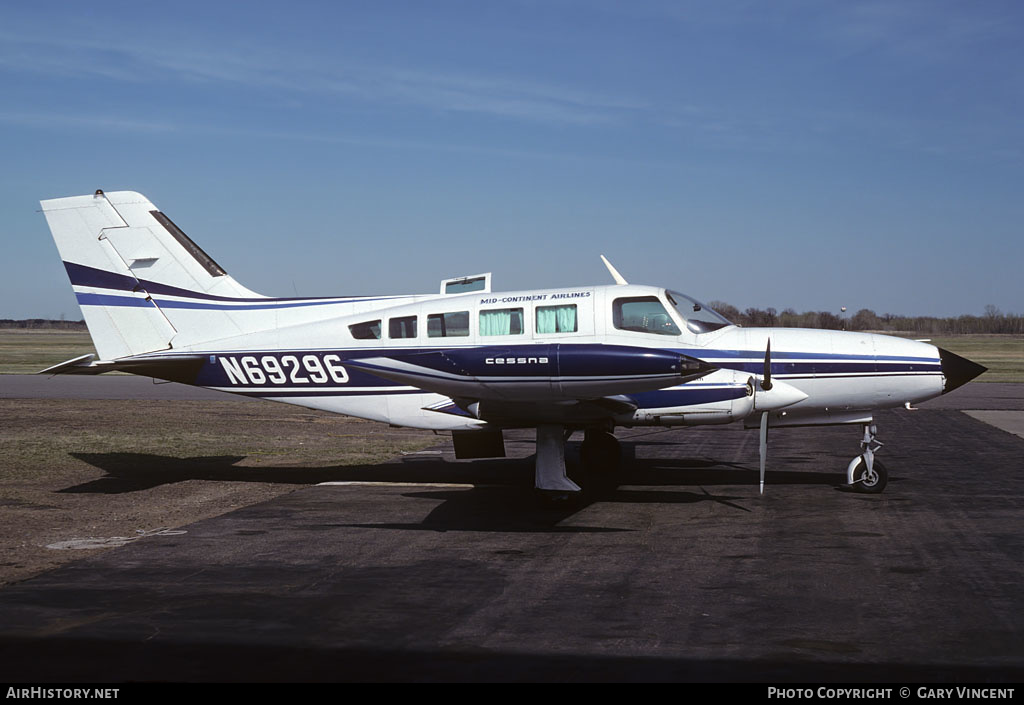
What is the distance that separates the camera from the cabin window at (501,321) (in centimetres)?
1390

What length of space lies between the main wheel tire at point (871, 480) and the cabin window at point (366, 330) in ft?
25.0

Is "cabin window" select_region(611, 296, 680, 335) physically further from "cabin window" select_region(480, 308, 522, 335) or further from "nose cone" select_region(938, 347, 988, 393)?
"nose cone" select_region(938, 347, 988, 393)

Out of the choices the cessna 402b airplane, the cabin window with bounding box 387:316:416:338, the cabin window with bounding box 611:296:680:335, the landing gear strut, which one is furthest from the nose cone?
the cabin window with bounding box 387:316:416:338

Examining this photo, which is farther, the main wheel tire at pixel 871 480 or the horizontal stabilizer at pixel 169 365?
the horizontal stabilizer at pixel 169 365


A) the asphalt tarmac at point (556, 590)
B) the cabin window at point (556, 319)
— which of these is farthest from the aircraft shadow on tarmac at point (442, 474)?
the cabin window at point (556, 319)

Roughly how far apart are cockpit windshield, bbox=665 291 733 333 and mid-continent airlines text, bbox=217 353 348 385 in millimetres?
5234

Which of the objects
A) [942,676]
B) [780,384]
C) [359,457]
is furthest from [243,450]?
[942,676]

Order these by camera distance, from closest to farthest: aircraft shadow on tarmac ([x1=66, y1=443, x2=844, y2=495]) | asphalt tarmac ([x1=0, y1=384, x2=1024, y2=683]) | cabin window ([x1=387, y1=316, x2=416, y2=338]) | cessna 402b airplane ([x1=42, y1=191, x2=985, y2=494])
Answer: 1. asphalt tarmac ([x1=0, y1=384, x2=1024, y2=683])
2. cessna 402b airplane ([x1=42, y1=191, x2=985, y2=494])
3. cabin window ([x1=387, y1=316, x2=416, y2=338])
4. aircraft shadow on tarmac ([x1=66, y1=443, x2=844, y2=495])

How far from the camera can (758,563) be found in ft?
32.5

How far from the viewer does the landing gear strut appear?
46.0ft

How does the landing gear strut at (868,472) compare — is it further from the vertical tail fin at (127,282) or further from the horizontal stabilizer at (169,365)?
the horizontal stabilizer at (169,365)

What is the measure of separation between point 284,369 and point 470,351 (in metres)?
4.95

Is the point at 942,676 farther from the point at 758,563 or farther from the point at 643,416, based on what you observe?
the point at 643,416

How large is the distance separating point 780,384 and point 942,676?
24.6ft
